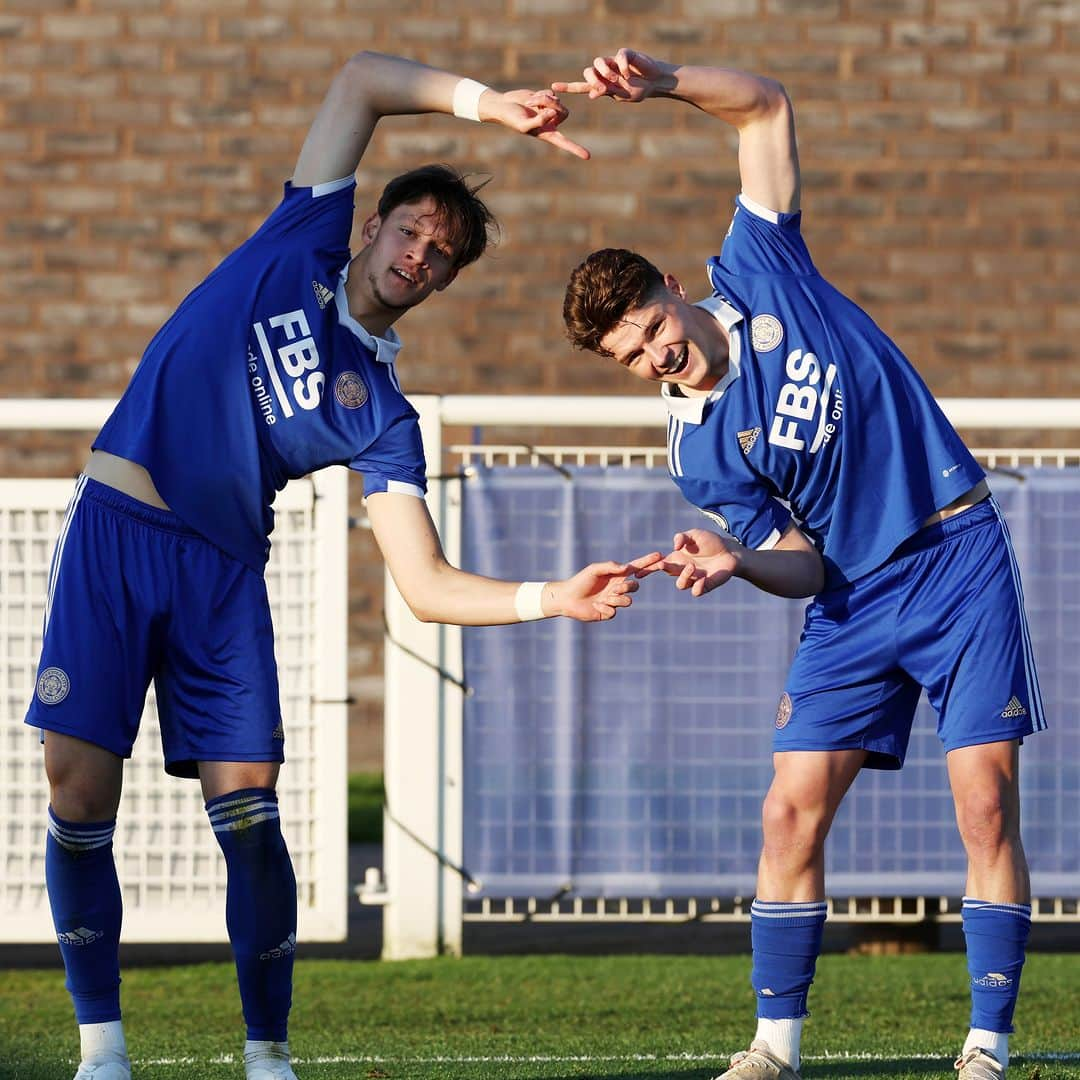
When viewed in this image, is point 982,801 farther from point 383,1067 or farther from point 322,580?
point 322,580

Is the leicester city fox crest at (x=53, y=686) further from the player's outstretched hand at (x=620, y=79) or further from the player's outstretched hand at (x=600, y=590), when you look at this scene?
the player's outstretched hand at (x=620, y=79)

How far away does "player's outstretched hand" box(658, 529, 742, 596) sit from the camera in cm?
333

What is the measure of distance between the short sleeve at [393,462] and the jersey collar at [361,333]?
0.46ft

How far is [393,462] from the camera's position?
370 cm

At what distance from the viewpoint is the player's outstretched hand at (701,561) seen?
3.33 metres

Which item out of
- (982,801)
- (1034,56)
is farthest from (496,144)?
(982,801)

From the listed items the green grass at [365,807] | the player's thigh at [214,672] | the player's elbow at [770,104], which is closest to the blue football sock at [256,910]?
the player's thigh at [214,672]

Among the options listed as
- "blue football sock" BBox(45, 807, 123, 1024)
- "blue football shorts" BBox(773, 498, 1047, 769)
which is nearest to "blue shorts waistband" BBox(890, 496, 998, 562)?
"blue football shorts" BBox(773, 498, 1047, 769)

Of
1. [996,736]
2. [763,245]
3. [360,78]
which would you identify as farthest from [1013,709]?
[360,78]

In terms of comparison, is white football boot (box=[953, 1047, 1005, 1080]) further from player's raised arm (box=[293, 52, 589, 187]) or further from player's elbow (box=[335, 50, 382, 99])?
player's elbow (box=[335, 50, 382, 99])

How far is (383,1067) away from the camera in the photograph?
14.0ft

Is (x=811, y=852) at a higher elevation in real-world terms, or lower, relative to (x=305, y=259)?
lower

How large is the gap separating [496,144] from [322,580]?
447 centimetres

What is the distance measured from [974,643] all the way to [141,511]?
172 centimetres
